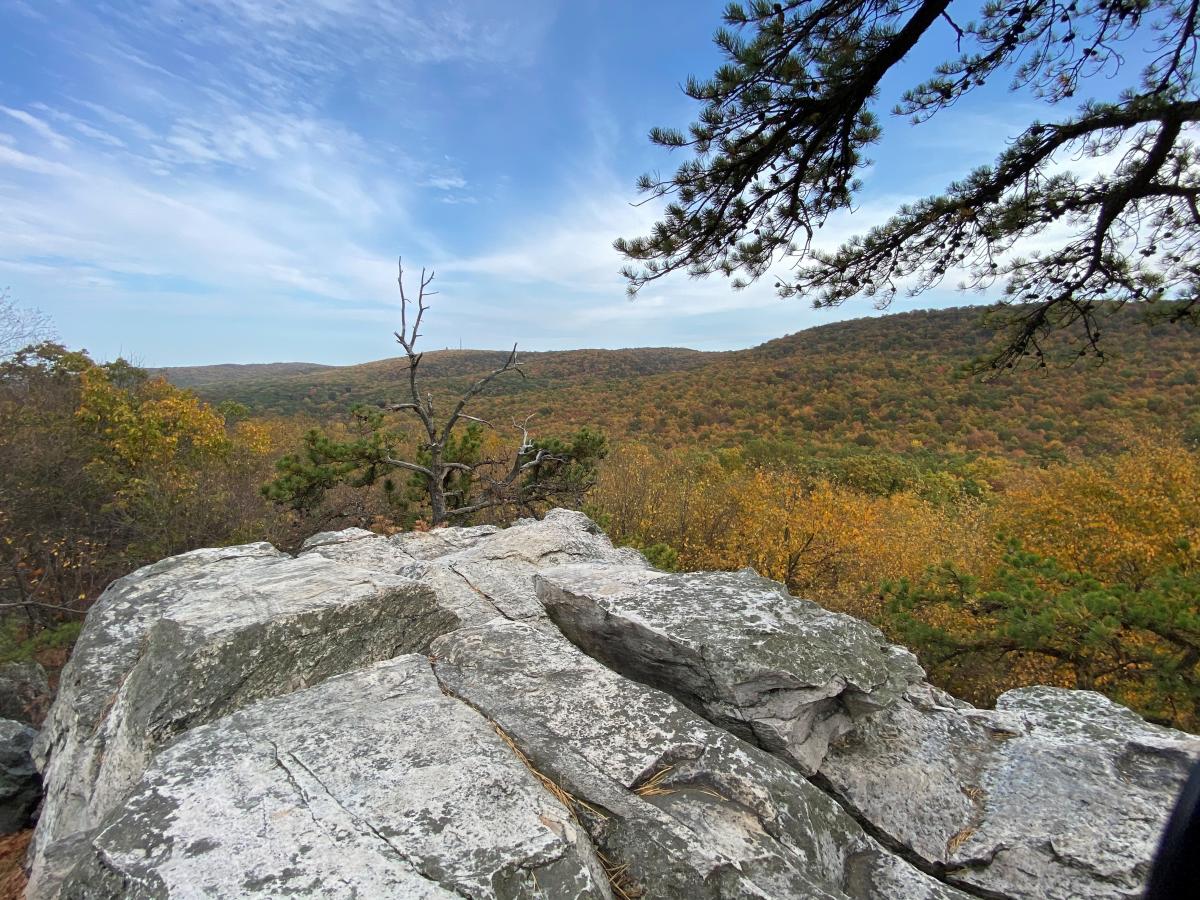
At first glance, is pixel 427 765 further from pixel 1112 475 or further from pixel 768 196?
pixel 1112 475

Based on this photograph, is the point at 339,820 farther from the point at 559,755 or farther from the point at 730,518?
the point at 730,518

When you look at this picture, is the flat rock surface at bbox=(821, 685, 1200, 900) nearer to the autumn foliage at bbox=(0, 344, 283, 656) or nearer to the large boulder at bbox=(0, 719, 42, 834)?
the large boulder at bbox=(0, 719, 42, 834)

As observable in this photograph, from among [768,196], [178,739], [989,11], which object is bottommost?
[178,739]

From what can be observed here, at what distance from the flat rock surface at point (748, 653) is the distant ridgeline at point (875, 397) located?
13.3 metres

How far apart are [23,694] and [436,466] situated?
539cm

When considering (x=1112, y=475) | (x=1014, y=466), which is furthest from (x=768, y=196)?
(x=1014, y=466)

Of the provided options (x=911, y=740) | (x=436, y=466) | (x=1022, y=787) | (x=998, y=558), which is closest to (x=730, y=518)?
(x=998, y=558)

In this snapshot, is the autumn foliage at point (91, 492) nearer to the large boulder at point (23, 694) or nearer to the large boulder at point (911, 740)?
the large boulder at point (23, 694)

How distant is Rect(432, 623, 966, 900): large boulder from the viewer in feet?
6.84

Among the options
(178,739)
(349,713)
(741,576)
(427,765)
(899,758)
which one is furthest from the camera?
(741,576)

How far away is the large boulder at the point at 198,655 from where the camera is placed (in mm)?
2896

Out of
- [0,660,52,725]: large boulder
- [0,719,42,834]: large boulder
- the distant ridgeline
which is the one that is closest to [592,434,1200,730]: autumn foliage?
[0,719,42,834]: large boulder

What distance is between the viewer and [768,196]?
182 inches

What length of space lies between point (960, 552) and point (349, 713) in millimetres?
9273
